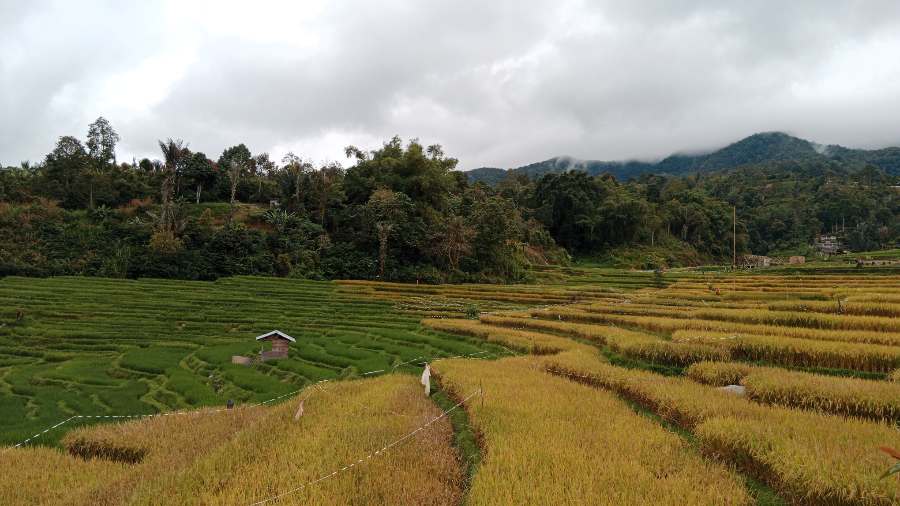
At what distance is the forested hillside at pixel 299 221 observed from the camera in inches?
1308

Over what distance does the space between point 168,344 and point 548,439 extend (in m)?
16.0

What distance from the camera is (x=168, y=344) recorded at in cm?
1677

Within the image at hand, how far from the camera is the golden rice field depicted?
477 centimetres

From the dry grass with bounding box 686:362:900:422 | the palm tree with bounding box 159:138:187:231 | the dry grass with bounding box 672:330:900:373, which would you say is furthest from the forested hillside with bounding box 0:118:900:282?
the dry grass with bounding box 686:362:900:422

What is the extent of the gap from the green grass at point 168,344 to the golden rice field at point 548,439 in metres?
1.77

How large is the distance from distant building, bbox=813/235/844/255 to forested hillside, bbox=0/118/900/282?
2.40 m

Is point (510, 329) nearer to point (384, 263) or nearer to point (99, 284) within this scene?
point (384, 263)

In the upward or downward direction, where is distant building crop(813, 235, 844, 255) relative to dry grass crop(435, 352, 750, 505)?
upward

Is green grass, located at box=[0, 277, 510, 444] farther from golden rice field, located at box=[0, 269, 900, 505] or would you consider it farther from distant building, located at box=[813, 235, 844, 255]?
distant building, located at box=[813, 235, 844, 255]

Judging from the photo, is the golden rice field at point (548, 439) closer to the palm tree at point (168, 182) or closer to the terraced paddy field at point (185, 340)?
the terraced paddy field at point (185, 340)

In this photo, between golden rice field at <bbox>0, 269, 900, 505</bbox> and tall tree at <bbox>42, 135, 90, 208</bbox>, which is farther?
tall tree at <bbox>42, 135, 90, 208</bbox>

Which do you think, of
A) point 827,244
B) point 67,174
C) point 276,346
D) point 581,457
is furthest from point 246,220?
point 827,244

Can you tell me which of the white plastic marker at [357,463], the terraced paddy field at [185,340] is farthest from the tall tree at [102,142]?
the white plastic marker at [357,463]

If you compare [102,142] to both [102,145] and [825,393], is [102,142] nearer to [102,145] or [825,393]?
[102,145]
